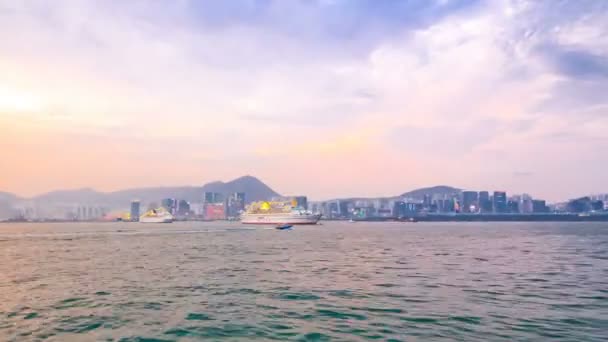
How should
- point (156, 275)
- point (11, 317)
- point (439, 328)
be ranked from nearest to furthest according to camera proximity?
1. point (439, 328)
2. point (11, 317)
3. point (156, 275)

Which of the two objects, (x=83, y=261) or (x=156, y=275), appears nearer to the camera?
(x=156, y=275)

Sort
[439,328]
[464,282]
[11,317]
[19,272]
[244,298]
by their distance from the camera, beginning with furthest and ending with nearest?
1. [19,272]
2. [464,282]
3. [244,298]
4. [11,317]
5. [439,328]

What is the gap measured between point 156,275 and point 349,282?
53.0 ft

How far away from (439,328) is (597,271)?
28.6 metres

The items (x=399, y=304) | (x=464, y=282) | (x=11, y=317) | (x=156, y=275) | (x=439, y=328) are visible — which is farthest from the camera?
(x=156, y=275)

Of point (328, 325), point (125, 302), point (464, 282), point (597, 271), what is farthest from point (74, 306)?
point (597, 271)

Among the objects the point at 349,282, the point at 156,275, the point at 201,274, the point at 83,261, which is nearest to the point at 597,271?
the point at 349,282

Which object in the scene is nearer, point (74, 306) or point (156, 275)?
point (74, 306)

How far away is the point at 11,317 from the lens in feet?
66.8

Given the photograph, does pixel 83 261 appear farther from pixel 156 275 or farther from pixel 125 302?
pixel 125 302

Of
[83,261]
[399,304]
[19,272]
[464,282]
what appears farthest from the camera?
[83,261]

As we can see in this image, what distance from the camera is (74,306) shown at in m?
22.9

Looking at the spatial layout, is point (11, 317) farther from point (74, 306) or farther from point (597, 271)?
point (597, 271)

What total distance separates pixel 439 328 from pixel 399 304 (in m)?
5.20
